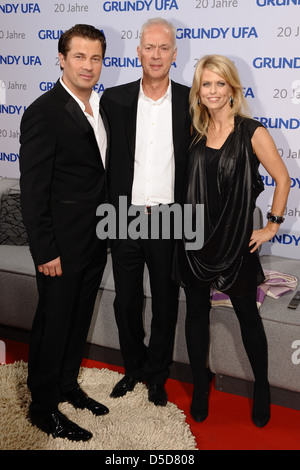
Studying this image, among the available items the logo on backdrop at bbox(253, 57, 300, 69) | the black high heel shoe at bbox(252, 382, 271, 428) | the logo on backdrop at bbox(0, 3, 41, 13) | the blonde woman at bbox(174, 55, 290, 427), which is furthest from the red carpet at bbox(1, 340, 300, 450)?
the logo on backdrop at bbox(0, 3, 41, 13)

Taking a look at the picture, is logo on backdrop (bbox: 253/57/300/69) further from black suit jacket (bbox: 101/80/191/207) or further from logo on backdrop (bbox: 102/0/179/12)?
black suit jacket (bbox: 101/80/191/207)

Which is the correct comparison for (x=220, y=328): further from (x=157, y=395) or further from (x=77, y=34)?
(x=77, y=34)

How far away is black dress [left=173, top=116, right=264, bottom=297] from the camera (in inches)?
86.7

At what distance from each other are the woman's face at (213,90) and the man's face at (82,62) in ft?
1.47

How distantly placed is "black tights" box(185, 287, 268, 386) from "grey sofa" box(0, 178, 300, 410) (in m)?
0.13

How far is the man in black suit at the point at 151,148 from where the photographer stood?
2.37 m

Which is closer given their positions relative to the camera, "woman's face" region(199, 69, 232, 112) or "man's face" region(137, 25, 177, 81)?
"woman's face" region(199, 69, 232, 112)

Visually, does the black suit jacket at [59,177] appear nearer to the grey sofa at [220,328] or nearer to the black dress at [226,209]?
the black dress at [226,209]

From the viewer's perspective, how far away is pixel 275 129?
11.1 ft

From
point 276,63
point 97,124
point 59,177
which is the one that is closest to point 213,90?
point 97,124

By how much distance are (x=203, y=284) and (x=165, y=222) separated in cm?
33

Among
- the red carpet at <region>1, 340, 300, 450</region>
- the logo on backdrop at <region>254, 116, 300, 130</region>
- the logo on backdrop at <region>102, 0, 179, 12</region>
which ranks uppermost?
the logo on backdrop at <region>102, 0, 179, 12</region>
